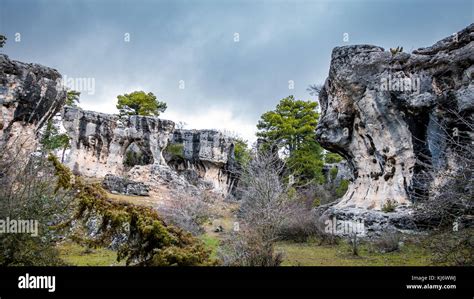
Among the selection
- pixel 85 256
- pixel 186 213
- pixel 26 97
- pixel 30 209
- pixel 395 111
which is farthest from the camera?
pixel 186 213

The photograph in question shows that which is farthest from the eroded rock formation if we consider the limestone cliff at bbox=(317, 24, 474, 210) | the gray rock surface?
the limestone cliff at bbox=(317, 24, 474, 210)

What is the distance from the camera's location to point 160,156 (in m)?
33.5

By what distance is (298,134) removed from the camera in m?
30.0

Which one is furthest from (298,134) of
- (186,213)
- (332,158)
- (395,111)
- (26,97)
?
(26,97)

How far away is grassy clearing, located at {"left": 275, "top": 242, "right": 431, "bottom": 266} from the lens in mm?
10680

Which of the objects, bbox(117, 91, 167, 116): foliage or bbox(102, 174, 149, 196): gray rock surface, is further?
bbox(117, 91, 167, 116): foliage

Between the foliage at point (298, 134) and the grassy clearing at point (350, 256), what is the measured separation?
45.5ft

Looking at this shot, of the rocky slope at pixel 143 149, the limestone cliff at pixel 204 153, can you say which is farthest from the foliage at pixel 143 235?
the limestone cliff at pixel 204 153

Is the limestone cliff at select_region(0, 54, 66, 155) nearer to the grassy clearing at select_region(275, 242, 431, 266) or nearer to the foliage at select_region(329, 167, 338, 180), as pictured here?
the grassy clearing at select_region(275, 242, 431, 266)

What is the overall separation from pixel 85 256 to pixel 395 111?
14.8 meters

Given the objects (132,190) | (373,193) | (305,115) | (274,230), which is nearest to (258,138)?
(305,115)

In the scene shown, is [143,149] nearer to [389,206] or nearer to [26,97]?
[26,97]

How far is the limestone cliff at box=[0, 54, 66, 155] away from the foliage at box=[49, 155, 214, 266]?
8.39 metres

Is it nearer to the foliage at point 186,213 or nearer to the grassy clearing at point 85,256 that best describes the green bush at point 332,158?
the foliage at point 186,213
